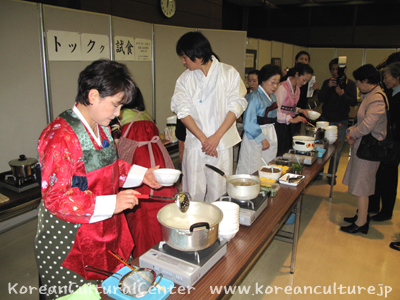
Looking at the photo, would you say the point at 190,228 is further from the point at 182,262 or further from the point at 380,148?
the point at 380,148

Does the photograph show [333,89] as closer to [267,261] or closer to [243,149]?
[243,149]

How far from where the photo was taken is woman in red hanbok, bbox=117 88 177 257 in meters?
1.88

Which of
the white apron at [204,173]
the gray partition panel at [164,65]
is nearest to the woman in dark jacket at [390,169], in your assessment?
the white apron at [204,173]

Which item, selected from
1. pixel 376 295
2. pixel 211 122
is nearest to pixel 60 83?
pixel 211 122

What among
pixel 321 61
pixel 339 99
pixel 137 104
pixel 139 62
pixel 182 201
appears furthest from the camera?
pixel 321 61

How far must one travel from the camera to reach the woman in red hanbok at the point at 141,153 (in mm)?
1885

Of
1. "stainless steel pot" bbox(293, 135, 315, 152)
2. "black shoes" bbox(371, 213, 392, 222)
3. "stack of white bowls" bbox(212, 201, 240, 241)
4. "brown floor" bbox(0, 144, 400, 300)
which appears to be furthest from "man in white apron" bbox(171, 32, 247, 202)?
"black shoes" bbox(371, 213, 392, 222)

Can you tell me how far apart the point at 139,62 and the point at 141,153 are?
2.10m

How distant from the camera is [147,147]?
1.93 meters

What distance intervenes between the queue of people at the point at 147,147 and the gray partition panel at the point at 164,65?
1.55 metres

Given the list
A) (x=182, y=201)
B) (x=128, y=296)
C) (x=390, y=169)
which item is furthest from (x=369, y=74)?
(x=128, y=296)

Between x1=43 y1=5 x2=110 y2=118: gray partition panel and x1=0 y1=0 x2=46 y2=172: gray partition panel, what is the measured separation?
0.35 ft

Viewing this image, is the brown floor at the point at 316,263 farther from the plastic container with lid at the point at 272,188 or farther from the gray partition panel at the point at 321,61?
the gray partition panel at the point at 321,61

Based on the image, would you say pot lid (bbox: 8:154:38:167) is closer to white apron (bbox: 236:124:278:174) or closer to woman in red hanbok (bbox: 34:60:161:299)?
woman in red hanbok (bbox: 34:60:161:299)
